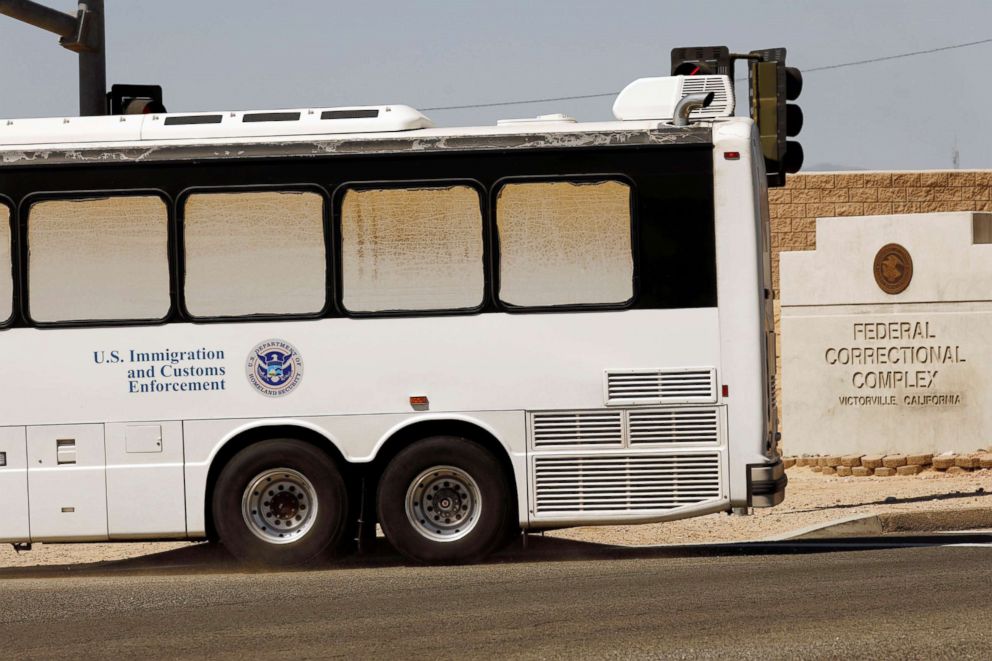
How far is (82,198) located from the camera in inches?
470

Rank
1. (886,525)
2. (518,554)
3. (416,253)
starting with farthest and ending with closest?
(886,525), (518,554), (416,253)

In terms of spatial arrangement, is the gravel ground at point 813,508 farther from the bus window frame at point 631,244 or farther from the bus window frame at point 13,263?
the bus window frame at point 13,263

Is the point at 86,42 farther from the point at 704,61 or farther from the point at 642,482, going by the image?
the point at 642,482

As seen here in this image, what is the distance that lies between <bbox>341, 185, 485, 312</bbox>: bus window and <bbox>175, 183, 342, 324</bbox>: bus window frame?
101mm

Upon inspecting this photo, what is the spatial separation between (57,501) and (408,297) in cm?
291

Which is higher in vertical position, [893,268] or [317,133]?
[317,133]

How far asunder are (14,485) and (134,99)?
5806mm

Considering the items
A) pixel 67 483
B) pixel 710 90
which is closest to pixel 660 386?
pixel 710 90

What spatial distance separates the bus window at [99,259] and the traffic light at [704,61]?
590cm

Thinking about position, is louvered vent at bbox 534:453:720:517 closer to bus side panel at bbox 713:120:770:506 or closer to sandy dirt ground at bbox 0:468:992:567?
bus side panel at bbox 713:120:770:506

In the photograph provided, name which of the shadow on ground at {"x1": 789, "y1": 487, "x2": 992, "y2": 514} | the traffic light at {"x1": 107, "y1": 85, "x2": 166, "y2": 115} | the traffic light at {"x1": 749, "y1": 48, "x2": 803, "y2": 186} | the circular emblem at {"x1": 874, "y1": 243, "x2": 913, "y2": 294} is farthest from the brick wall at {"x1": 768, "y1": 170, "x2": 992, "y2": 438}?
the traffic light at {"x1": 107, "y1": 85, "x2": 166, "y2": 115}

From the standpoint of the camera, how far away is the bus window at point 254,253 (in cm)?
1180

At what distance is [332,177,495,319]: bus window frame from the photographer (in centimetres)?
1175

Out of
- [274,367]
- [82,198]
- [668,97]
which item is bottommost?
[274,367]
